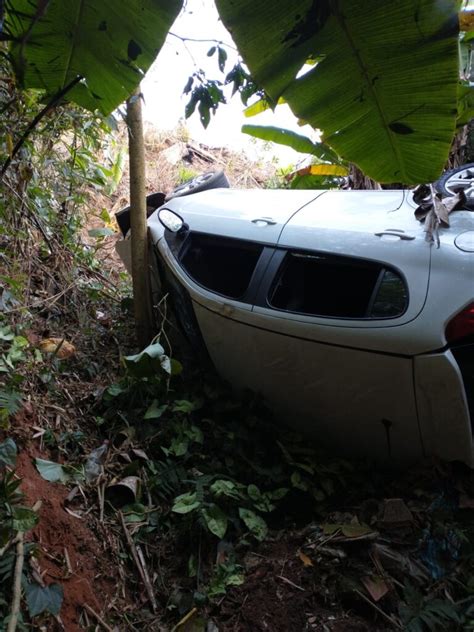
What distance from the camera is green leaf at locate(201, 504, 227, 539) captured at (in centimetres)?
257

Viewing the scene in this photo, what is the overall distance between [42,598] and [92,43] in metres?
2.00

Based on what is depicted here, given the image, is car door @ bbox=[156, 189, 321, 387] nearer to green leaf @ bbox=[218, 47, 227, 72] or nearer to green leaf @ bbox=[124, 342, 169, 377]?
green leaf @ bbox=[124, 342, 169, 377]

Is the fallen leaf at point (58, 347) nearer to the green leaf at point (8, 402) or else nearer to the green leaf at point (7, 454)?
the green leaf at point (8, 402)

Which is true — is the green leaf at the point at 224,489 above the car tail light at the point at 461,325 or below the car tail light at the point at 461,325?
below

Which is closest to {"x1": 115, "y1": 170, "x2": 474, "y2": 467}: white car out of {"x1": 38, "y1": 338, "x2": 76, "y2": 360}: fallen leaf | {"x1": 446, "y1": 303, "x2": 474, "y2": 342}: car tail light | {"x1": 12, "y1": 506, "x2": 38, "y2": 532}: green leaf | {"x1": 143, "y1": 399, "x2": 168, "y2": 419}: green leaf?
{"x1": 446, "y1": 303, "x2": 474, "y2": 342}: car tail light

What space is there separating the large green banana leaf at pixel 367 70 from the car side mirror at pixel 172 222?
5.53 ft

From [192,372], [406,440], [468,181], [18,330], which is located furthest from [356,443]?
[18,330]

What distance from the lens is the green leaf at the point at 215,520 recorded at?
8.42ft

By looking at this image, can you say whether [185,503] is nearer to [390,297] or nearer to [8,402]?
[8,402]

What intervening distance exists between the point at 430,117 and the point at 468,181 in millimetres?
1310

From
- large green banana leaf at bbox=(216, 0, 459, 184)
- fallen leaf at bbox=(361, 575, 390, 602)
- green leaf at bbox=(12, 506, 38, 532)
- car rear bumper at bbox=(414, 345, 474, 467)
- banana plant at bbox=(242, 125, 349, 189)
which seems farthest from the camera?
banana plant at bbox=(242, 125, 349, 189)

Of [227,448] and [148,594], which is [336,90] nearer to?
[227,448]

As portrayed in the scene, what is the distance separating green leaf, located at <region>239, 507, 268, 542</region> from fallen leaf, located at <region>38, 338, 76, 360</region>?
5.17 ft

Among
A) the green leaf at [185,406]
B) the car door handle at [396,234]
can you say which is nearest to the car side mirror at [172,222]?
the green leaf at [185,406]
